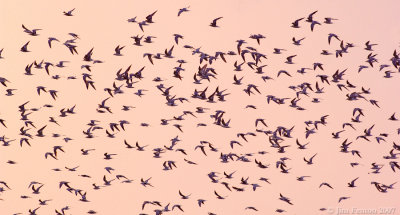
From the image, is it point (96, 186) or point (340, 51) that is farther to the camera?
point (96, 186)

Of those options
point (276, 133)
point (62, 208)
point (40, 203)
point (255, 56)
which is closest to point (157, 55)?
point (255, 56)

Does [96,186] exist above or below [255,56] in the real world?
below

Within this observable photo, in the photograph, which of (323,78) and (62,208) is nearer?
(323,78)

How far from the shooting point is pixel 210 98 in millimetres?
51656

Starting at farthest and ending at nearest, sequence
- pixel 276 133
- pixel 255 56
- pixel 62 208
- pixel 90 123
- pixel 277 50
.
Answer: pixel 62 208 < pixel 276 133 < pixel 90 123 < pixel 255 56 < pixel 277 50

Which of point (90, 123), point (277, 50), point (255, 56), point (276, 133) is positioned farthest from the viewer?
point (276, 133)

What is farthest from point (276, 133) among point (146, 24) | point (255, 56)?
point (146, 24)

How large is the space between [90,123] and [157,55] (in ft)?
26.8

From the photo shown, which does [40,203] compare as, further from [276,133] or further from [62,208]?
[276,133]

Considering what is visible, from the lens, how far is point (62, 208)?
73.4 m

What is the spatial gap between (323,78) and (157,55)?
381 inches

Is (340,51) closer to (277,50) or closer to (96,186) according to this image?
(277,50)

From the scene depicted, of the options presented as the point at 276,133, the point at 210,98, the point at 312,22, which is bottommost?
the point at 276,133

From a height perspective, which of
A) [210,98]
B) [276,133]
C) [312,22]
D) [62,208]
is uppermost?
[312,22]
